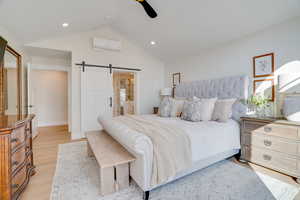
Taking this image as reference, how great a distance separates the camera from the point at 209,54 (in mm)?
3727

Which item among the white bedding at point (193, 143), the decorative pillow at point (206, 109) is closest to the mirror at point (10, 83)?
the white bedding at point (193, 143)

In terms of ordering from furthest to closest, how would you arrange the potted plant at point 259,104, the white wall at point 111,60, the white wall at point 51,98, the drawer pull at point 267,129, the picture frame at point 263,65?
the white wall at point 51,98 < the white wall at point 111,60 < the picture frame at point 263,65 < the potted plant at point 259,104 < the drawer pull at point 267,129

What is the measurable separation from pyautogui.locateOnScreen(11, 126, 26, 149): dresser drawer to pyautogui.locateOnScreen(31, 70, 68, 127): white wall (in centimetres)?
464

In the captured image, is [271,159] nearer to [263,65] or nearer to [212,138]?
[212,138]

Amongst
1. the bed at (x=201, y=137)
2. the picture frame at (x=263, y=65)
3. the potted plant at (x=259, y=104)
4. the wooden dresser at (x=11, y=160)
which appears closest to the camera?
the wooden dresser at (x=11, y=160)

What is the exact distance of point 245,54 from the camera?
9.75 ft

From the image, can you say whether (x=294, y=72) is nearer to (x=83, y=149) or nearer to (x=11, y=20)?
(x=83, y=149)

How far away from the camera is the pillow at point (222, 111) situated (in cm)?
262

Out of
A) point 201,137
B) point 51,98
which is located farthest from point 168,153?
point 51,98

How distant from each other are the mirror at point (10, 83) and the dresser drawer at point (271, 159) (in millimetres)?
4189

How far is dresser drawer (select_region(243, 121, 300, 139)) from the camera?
1.98m

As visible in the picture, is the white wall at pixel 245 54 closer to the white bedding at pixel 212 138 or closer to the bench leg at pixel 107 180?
the white bedding at pixel 212 138

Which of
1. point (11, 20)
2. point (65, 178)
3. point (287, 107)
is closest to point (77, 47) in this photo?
point (11, 20)

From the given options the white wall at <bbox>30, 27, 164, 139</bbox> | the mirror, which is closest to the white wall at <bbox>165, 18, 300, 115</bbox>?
the white wall at <bbox>30, 27, 164, 139</bbox>
